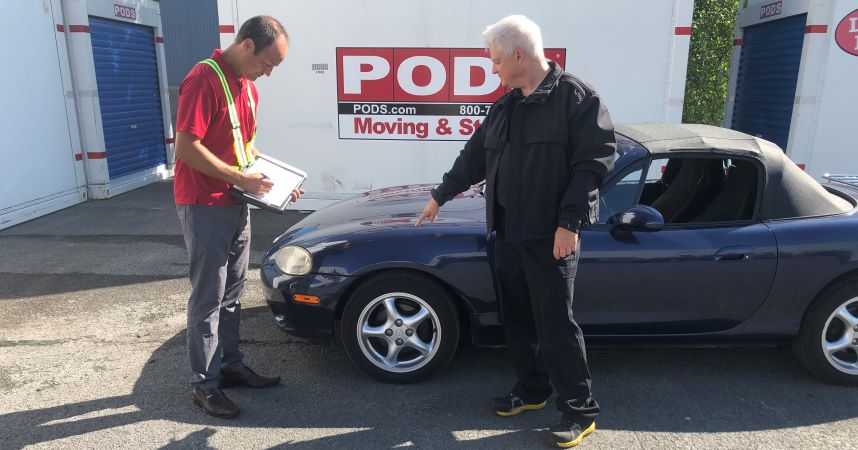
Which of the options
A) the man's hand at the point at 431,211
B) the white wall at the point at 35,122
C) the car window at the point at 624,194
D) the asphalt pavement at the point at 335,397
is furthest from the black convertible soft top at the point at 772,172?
the white wall at the point at 35,122

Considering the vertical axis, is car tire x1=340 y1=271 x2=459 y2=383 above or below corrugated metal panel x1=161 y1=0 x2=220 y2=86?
below

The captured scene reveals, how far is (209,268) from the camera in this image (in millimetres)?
3016

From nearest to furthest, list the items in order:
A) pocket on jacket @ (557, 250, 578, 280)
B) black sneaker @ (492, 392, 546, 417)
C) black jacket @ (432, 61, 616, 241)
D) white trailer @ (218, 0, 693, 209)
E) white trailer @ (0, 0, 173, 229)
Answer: black jacket @ (432, 61, 616, 241) < pocket on jacket @ (557, 250, 578, 280) < black sneaker @ (492, 392, 546, 417) < white trailer @ (218, 0, 693, 209) < white trailer @ (0, 0, 173, 229)

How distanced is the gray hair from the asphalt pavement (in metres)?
1.80

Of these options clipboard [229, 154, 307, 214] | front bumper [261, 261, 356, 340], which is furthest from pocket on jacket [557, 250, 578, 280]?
clipboard [229, 154, 307, 214]

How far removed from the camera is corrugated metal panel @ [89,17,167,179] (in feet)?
30.4

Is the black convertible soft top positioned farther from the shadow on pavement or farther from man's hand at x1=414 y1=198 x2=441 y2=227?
man's hand at x1=414 y1=198 x2=441 y2=227

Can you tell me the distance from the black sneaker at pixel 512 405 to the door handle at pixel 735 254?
3.92 ft

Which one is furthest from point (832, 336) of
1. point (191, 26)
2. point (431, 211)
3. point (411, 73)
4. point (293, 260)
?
point (191, 26)

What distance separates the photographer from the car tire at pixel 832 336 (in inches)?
130

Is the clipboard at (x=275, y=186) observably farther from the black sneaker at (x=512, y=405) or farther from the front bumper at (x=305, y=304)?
the black sneaker at (x=512, y=405)

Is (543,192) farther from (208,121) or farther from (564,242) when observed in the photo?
(208,121)

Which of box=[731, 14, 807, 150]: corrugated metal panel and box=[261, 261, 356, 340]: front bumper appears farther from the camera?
box=[731, 14, 807, 150]: corrugated metal panel

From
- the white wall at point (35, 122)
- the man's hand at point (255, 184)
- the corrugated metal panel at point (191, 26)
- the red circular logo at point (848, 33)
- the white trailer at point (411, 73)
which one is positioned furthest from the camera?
the corrugated metal panel at point (191, 26)
